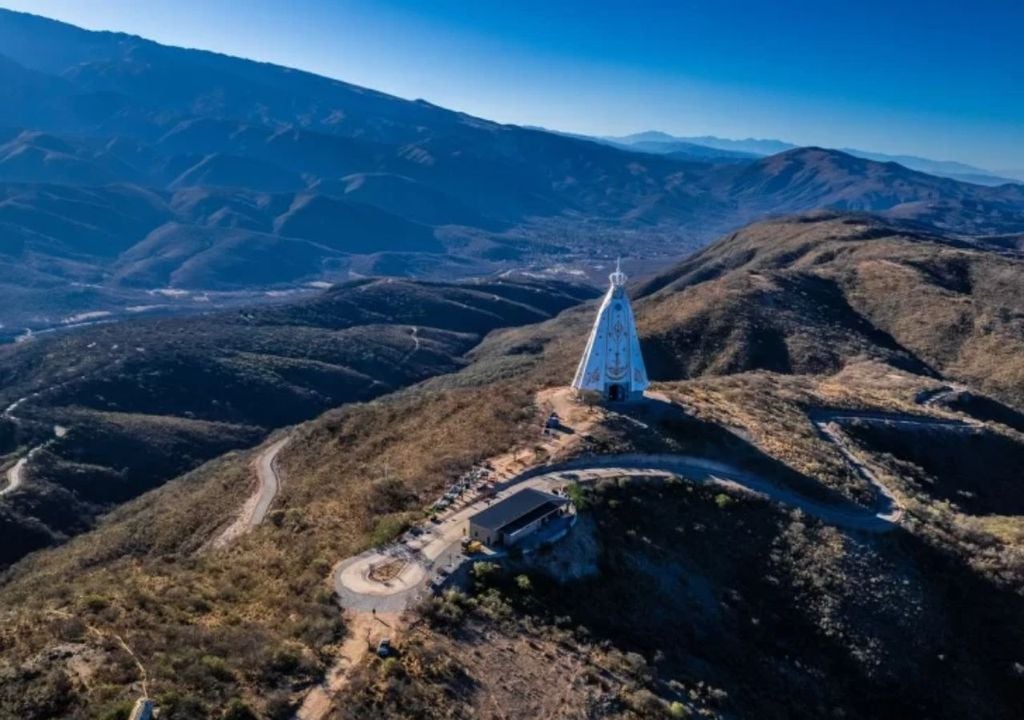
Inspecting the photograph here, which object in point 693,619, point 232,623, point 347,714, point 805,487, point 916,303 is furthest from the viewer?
point 916,303

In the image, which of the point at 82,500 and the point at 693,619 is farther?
the point at 82,500

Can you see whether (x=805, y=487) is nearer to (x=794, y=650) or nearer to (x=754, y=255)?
(x=794, y=650)

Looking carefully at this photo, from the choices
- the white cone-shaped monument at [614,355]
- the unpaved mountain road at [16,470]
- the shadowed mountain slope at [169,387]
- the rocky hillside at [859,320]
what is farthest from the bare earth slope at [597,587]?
the rocky hillside at [859,320]

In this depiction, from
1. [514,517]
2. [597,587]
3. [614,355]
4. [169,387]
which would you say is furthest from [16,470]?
[597,587]

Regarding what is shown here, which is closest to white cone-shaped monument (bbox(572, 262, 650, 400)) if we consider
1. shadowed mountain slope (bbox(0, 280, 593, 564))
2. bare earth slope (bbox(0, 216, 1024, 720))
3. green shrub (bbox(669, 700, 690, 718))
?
bare earth slope (bbox(0, 216, 1024, 720))

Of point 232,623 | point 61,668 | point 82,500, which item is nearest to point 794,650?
point 232,623

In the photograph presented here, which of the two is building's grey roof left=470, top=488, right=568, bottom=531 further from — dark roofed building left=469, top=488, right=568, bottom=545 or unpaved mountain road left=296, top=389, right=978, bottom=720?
unpaved mountain road left=296, top=389, right=978, bottom=720

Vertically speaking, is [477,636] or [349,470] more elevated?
[477,636]

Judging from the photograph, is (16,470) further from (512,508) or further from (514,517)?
(514,517)
